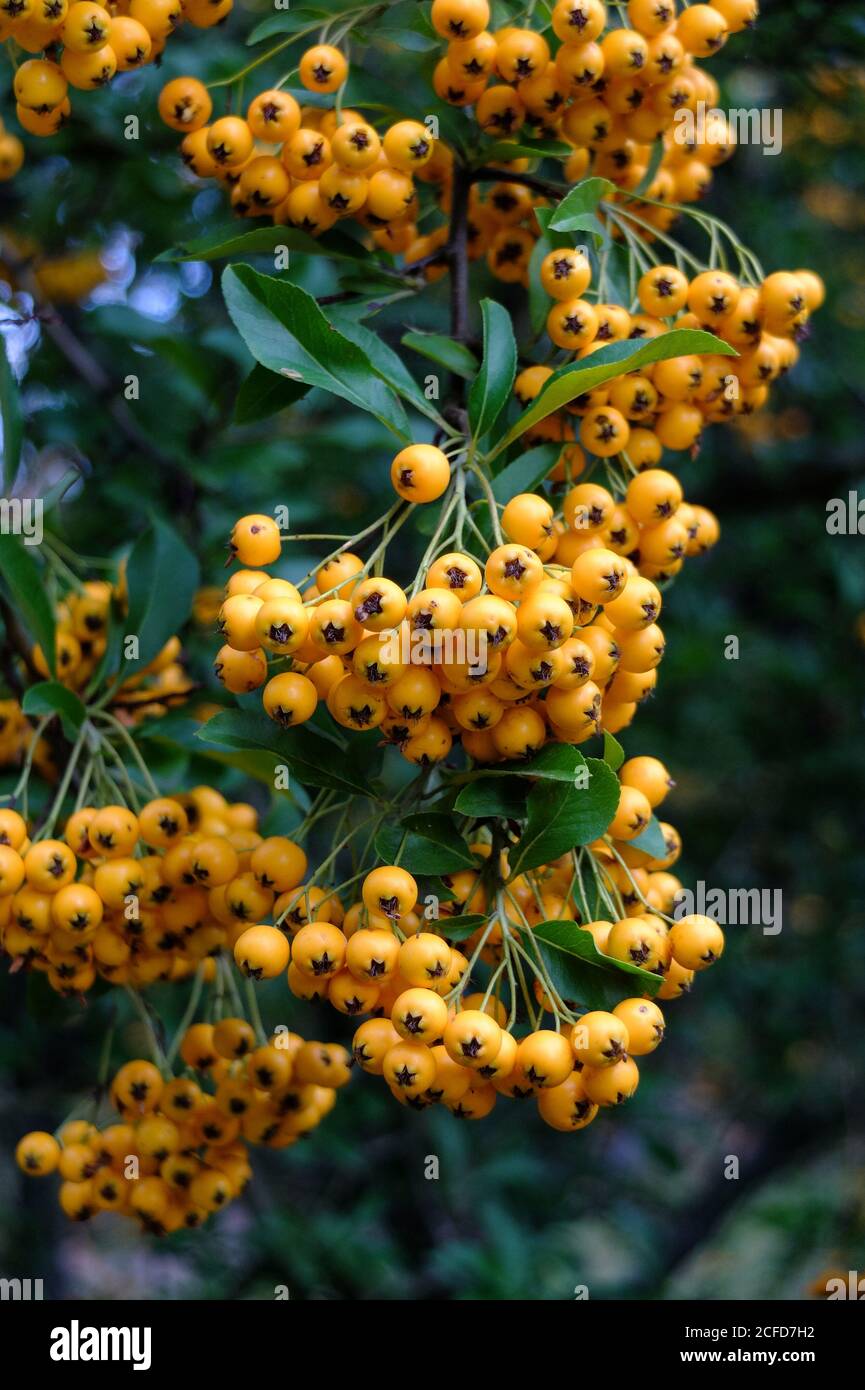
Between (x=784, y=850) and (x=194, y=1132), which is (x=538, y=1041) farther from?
(x=784, y=850)

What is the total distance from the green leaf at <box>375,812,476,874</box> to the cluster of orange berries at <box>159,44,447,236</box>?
3.37 ft

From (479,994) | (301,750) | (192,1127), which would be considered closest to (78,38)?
(301,750)

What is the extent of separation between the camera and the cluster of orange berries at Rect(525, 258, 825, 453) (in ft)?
6.13

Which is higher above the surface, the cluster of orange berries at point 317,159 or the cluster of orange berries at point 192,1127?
the cluster of orange berries at point 317,159

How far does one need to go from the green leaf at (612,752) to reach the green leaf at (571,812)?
76 millimetres

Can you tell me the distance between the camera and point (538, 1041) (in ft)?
5.26

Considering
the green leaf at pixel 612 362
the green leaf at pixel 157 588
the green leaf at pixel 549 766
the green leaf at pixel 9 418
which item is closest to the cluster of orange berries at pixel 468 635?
the green leaf at pixel 549 766

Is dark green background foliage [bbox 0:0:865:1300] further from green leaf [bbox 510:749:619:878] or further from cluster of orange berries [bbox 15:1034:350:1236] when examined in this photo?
green leaf [bbox 510:749:619:878]

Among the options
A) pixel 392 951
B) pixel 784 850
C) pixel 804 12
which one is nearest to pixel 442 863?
pixel 392 951

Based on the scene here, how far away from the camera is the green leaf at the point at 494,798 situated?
1643 millimetres

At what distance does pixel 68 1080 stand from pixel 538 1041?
3.55m

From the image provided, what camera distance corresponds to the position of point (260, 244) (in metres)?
2.00

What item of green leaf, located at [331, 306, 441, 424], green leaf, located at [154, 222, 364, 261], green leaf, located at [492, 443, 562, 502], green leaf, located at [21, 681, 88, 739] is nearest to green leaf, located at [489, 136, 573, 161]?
green leaf, located at [154, 222, 364, 261]

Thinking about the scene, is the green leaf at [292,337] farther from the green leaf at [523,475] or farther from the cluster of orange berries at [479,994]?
the cluster of orange berries at [479,994]
